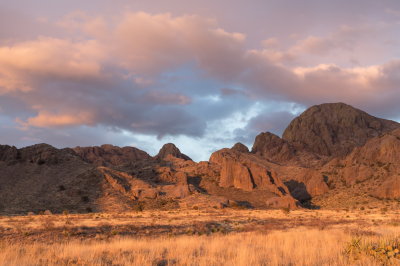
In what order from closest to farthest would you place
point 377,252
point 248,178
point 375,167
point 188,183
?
point 377,252 → point 188,183 → point 248,178 → point 375,167

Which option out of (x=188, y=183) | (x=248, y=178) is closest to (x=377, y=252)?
(x=188, y=183)

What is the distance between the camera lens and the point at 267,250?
562 inches

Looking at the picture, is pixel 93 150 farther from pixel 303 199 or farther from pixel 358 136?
pixel 358 136

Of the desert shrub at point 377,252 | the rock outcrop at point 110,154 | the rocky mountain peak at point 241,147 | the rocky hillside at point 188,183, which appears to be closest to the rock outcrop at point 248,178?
the rocky hillside at point 188,183

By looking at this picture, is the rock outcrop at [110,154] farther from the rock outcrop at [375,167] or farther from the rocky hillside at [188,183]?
the rock outcrop at [375,167]

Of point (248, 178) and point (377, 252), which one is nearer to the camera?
point (377, 252)

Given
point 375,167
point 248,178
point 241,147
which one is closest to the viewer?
point 248,178

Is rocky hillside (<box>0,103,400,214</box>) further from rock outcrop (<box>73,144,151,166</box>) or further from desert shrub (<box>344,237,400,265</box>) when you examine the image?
desert shrub (<box>344,237,400,265</box>)

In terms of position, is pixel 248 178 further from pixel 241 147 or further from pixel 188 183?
pixel 241 147

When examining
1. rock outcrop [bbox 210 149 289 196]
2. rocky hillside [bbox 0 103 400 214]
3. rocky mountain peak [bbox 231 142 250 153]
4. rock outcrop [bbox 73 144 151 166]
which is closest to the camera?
rocky hillside [bbox 0 103 400 214]

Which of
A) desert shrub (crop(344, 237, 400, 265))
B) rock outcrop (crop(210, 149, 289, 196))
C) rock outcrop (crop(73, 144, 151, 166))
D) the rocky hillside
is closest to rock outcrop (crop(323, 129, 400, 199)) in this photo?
the rocky hillside

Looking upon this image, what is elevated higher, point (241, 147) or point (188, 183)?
point (241, 147)

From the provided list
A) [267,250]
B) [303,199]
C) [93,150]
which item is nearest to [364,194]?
[303,199]

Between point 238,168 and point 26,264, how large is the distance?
9492 cm
